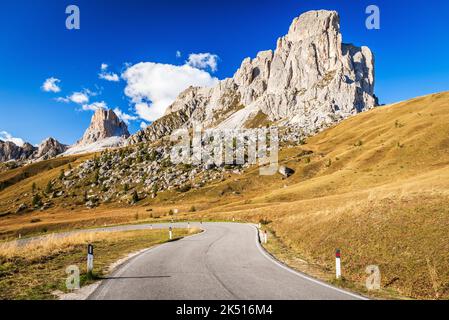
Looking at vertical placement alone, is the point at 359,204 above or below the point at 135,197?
below

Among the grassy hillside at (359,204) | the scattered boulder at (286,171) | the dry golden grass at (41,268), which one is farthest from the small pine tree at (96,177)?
the dry golden grass at (41,268)

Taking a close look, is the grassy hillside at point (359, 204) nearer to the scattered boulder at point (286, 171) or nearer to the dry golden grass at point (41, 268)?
the scattered boulder at point (286, 171)

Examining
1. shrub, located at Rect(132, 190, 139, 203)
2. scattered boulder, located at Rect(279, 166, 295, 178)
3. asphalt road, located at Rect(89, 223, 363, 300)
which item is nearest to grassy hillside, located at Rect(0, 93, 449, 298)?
scattered boulder, located at Rect(279, 166, 295, 178)

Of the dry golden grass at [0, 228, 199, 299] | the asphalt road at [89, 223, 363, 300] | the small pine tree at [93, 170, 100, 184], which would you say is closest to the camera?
the asphalt road at [89, 223, 363, 300]

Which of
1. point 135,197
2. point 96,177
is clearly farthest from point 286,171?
point 96,177

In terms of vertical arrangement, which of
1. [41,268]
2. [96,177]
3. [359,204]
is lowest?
[41,268]

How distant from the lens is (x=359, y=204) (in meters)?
24.7

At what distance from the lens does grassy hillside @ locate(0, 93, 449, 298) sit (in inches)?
559

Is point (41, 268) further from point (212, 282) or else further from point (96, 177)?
point (96, 177)

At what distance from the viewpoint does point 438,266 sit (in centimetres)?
1252

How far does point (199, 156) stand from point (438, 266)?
13580cm

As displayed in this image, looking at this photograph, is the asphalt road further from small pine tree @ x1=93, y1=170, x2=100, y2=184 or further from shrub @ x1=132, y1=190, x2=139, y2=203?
small pine tree @ x1=93, y1=170, x2=100, y2=184
